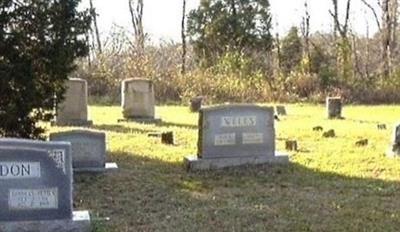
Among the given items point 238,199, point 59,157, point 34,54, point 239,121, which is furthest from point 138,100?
point 59,157

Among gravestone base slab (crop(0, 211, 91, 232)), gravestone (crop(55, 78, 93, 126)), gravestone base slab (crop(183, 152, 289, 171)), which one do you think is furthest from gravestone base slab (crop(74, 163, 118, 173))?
gravestone (crop(55, 78, 93, 126))

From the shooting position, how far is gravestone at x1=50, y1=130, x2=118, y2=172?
27.0 ft

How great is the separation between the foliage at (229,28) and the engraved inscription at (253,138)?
16362 millimetres

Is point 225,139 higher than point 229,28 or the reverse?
the reverse

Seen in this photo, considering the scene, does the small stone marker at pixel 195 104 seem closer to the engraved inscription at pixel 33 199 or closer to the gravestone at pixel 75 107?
the gravestone at pixel 75 107

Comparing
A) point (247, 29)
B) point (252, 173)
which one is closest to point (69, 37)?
point (252, 173)

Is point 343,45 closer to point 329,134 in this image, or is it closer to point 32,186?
point 329,134

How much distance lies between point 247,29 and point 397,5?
A: 6.39m

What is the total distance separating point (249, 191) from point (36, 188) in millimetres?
2729

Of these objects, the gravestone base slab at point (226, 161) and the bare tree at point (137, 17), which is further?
the bare tree at point (137, 17)

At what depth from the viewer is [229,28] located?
2608 cm

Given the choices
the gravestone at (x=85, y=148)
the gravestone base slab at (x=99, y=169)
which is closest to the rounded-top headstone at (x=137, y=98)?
the gravestone base slab at (x=99, y=169)

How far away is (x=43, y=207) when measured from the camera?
559 cm

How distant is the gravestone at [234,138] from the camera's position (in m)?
8.91
